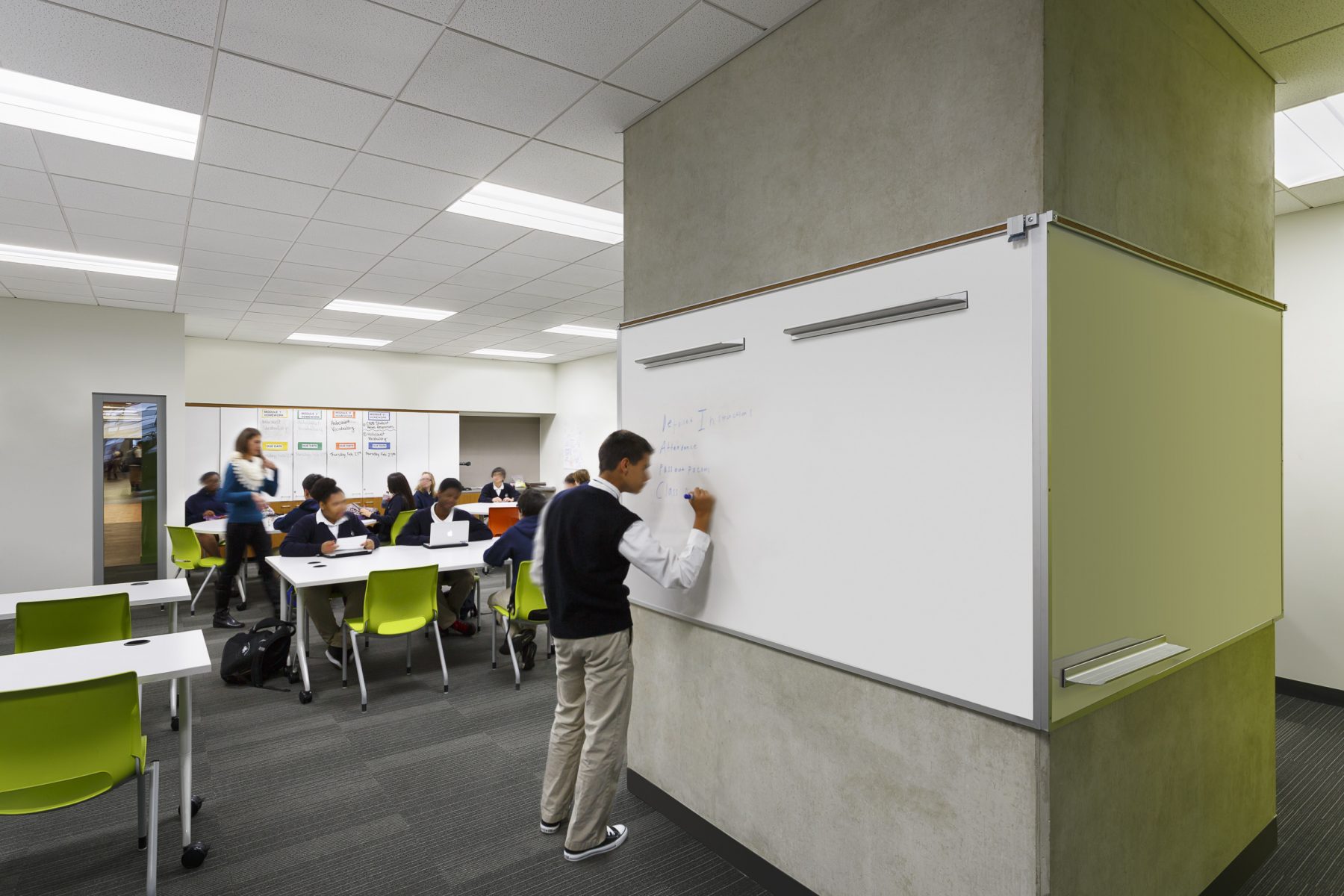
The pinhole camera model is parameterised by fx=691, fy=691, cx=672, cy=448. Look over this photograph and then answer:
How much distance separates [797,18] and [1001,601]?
6.08 ft

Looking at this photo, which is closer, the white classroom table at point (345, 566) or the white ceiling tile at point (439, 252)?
the white classroom table at point (345, 566)

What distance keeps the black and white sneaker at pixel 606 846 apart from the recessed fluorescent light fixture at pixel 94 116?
330 cm

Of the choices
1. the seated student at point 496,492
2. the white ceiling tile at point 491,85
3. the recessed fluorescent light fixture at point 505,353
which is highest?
the white ceiling tile at point 491,85

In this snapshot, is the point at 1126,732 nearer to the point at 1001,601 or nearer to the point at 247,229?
the point at 1001,601

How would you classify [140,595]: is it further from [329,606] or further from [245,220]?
[245,220]

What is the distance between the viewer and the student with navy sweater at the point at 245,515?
531 centimetres

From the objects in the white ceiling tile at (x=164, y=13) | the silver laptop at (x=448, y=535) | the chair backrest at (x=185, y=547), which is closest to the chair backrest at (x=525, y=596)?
the silver laptop at (x=448, y=535)

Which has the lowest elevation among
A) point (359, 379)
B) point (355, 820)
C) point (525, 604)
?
point (355, 820)

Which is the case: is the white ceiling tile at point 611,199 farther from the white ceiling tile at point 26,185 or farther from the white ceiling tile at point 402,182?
the white ceiling tile at point 26,185

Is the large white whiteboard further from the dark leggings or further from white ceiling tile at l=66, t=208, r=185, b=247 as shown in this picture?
the dark leggings

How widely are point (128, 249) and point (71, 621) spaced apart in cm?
288

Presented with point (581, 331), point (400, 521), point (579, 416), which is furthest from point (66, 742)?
point (579, 416)

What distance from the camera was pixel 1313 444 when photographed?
405 cm

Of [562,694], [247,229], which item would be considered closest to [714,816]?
[562,694]
